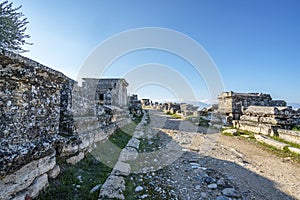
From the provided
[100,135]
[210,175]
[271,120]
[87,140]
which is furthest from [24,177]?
[271,120]

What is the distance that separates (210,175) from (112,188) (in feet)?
9.96

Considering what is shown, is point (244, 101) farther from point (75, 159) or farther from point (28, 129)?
point (28, 129)

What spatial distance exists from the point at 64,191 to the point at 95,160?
1788 millimetres

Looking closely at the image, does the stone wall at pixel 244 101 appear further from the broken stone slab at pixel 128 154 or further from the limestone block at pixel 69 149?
the limestone block at pixel 69 149

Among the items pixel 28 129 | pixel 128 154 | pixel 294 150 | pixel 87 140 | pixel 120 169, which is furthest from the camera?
pixel 294 150

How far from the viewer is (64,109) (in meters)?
4.79

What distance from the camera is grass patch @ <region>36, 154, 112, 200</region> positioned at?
2.99 meters

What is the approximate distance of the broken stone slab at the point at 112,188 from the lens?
10.8 feet

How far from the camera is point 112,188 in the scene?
355cm

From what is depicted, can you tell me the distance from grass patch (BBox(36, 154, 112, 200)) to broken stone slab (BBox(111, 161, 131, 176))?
0.16 metres

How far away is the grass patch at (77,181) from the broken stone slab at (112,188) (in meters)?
0.13

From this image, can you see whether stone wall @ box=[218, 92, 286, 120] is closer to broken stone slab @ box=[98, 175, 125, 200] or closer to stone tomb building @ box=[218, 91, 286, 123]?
stone tomb building @ box=[218, 91, 286, 123]

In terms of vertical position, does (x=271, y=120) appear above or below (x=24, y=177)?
above

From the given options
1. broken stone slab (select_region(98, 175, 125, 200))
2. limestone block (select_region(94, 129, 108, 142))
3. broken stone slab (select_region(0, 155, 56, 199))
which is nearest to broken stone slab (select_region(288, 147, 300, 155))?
broken stone slab (select_region(98, 175, 125, 200))
